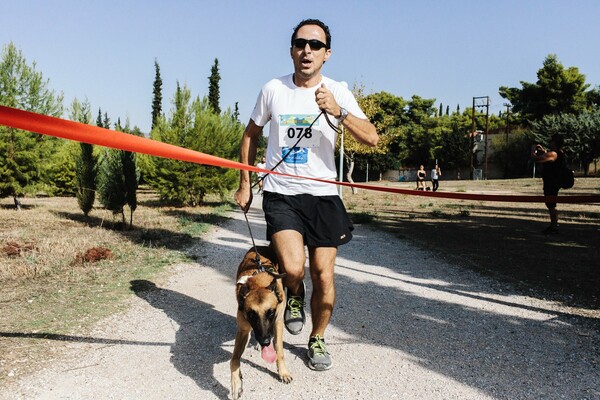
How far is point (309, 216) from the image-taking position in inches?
126

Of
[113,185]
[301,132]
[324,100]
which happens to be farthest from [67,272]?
[113,185]

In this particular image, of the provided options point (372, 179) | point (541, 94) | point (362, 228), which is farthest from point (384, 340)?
point (372, 179)

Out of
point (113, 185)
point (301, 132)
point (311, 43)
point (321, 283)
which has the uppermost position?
point (311, 43)

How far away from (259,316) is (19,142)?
719 inches

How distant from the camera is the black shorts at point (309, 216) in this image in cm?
317

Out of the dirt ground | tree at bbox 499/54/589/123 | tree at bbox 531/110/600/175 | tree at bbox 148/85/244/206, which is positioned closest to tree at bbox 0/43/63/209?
tree at bbox 148/85/244/206

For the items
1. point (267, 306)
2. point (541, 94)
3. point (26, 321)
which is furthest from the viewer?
point (541, 94)

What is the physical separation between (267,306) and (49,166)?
1869 centimetres

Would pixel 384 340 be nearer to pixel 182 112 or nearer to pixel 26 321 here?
pixel 26 321

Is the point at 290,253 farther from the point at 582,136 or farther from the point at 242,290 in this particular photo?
the point at 582,136

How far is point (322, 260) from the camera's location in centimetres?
326

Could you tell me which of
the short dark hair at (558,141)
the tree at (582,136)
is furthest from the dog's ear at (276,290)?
the tree at (582,136)

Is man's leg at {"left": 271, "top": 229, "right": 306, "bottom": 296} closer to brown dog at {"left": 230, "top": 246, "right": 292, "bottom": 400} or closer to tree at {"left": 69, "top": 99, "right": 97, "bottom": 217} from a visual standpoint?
brown dog at {"left": 230, "top": 246, "right": 292, "bottom": 400}

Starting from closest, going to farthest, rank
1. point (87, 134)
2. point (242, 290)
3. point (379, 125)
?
1. point (87, 134)
2. point (242, 290)
3. point (379, 125)
